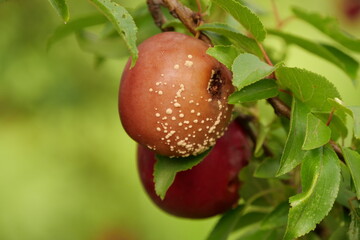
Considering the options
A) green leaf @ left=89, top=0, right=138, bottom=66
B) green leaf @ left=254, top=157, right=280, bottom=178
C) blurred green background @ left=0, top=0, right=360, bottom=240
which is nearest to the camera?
green leaf @ left=89, top=0, right=138, bottom=66

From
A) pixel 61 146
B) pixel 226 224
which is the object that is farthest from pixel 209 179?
pixel 61 146

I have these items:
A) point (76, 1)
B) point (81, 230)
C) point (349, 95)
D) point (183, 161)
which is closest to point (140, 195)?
point (81, 230)

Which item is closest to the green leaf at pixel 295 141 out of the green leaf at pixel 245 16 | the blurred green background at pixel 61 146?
the green leaf at pixel 245 16

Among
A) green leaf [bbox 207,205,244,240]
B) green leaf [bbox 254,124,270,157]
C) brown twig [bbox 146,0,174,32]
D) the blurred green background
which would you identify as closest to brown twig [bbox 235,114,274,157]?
green leaf [bbox 254,124,270,157]

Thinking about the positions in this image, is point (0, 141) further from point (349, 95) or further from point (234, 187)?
point (349, 95)

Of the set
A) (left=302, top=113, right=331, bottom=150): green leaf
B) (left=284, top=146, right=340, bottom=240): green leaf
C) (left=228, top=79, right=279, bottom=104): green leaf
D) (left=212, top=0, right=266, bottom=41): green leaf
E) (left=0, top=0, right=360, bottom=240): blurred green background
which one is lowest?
(left=0, top=0, right=360, bottom=240): blurred green background

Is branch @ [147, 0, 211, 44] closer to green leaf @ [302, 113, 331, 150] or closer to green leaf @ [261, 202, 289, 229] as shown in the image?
green leaf @ [302, 113, 331, 150]

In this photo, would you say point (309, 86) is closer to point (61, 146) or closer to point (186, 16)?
point (186, 16)

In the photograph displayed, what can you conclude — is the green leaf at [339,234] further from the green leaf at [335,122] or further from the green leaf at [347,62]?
the green leaf at [347,62]
